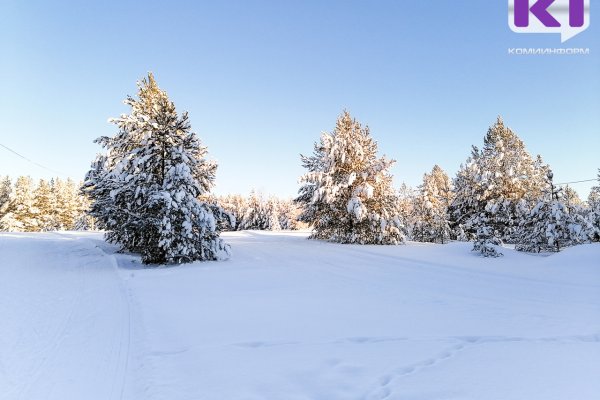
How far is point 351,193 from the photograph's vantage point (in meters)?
19.9

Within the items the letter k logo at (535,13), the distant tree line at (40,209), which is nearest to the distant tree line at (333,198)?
the letter k logo at (535,13)

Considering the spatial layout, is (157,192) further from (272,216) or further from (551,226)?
(272,216)

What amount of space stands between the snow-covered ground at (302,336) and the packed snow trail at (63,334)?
2cm

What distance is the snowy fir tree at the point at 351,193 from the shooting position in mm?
18891

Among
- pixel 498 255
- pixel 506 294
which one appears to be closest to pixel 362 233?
pixel 498 255

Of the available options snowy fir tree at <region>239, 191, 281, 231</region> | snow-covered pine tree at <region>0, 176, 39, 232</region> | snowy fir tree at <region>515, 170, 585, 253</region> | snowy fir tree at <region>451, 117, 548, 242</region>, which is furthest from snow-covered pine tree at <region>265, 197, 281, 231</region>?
snowy fir tree at <region>515, 170, 585, 253</region>

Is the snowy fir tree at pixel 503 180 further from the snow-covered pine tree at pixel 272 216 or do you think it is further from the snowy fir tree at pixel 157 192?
the snow-covered pine tree at pixel 272 216

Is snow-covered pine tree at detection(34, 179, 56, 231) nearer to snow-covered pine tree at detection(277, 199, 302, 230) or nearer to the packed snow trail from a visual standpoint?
snow-covered pine tree at detection(277, 199, 302, 230)

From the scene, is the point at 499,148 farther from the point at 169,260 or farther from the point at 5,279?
Answer: the point at 5,279

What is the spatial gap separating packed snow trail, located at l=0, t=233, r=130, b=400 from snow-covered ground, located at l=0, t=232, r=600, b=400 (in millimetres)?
23

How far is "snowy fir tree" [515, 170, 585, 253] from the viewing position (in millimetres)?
17094

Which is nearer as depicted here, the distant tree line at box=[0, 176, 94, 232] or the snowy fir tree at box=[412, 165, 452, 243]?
the snowy fir tree at box=[412, 165, 452, 243]

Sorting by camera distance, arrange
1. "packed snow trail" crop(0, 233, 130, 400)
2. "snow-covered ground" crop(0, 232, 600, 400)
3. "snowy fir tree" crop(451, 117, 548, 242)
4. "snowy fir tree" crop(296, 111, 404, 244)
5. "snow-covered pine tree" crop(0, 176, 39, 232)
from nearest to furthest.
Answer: "snow-covered ground" crop(0, 232, 600, 400)
"packed snow trail" crop(0, 233, 130, 400)
"snowy fir tree" crop(296, 111, 404, 244)
"snowy fir tree" crop(451, 117, 548, 242)
"snow-covered pine tree" crop(0, 176, 39, 232)

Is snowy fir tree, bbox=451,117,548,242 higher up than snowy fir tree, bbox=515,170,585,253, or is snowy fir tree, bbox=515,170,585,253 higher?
snowy fir tree, bbox=451,117,548,242
